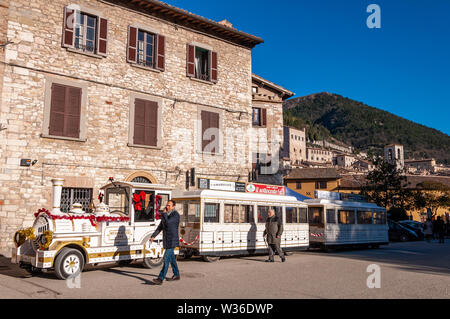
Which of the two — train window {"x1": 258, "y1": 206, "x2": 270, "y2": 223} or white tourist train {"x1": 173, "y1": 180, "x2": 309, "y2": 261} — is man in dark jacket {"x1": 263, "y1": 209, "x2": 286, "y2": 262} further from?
train window {"x1": 258, "y1": 206, "x2": 270, "y2": 223}

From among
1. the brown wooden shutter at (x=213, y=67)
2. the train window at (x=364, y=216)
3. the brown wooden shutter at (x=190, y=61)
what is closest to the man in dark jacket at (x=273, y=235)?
the train window at (x=364, y=216)

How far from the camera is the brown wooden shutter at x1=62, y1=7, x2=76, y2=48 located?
49.4ft

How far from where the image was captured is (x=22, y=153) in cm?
1384

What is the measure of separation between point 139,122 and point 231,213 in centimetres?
624

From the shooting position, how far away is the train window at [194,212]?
12398mm

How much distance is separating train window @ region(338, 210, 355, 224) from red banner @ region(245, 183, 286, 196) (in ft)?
12.7

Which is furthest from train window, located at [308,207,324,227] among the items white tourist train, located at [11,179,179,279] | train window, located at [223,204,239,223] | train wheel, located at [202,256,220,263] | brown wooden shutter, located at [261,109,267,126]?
brown wooden shutter, located at [261,109,267,126]

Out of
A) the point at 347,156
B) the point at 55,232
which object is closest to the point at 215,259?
the point at 55,232

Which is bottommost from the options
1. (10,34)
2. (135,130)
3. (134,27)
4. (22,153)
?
(22,153)

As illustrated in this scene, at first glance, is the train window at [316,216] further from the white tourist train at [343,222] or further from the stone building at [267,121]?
the stone building at [267,121]

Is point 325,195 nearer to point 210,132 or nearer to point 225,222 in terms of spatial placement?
point 210,132

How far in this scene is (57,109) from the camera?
14.8 metres

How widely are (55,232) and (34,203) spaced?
19.8ft
